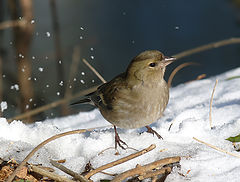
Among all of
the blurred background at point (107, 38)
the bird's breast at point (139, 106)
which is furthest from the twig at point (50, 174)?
the blurred background at point (107, 38)

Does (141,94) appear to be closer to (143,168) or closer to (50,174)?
(143,168)

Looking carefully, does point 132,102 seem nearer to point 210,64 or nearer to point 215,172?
point 215,172

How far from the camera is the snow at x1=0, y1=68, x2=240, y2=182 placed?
2.26 metres

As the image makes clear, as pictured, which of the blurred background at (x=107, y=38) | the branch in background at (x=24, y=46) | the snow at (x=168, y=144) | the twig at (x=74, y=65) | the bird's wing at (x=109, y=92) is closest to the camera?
the snow at (x=168, y=144)

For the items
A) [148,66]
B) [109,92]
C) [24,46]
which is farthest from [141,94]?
[24,46]

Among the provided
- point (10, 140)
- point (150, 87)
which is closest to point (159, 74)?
point (150, 87)

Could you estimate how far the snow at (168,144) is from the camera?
226 centimetres

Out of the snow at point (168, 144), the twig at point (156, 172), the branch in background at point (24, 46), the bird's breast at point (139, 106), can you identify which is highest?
the branch in background at point (24, 46)

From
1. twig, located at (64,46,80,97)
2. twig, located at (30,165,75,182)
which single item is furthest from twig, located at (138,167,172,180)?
twig, located at (64,46,80,97)

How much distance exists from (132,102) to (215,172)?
885 mm

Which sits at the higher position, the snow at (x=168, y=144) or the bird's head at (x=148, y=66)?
the bird's head at (x=148, y=66)

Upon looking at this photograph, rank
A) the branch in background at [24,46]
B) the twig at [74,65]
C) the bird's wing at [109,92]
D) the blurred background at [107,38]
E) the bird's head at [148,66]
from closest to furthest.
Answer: the bird's head at [148,66] → the bird's wing at [109,92] → the branch in background at [24,46] → the twig at [74,65] → the blurred background at [107,38]

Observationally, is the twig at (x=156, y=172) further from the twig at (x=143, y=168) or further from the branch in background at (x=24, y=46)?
the branch in background at (x=24, y=46)

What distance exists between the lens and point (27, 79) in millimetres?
5711
